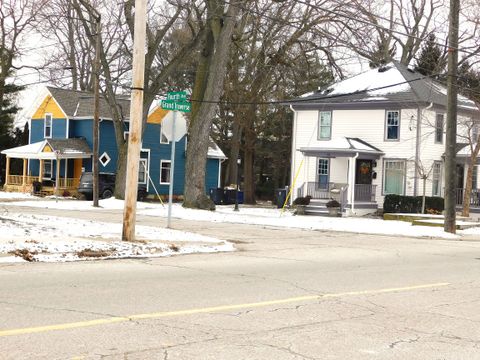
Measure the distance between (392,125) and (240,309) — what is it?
27.9 meters

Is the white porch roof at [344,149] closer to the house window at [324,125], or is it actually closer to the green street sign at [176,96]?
the house window at [324,125]

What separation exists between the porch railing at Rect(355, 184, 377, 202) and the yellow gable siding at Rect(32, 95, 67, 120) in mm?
22127

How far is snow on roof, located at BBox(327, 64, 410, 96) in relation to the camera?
35875 mm

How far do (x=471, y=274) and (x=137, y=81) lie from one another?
745cm

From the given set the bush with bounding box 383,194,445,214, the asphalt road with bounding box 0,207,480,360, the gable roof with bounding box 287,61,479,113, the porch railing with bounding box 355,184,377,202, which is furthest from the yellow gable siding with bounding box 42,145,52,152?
the asphalt road with bounding box 0,207,480,360

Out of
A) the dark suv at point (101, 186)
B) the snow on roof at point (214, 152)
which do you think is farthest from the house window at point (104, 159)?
the snow on roof at point (214, 152)

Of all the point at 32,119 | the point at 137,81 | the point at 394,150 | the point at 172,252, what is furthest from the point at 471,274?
the point at 32,119

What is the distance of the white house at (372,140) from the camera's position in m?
33.7

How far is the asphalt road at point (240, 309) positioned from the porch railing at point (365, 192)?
19.9 meters

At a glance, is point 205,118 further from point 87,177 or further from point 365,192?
point 87,177

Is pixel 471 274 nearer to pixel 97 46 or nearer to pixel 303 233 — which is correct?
pixel 303 233

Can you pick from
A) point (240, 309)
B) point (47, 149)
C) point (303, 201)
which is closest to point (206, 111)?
point (303, 201)

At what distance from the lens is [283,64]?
129ft

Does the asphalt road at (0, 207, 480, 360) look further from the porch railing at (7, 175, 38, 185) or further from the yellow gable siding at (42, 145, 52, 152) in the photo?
the porch railing at (7, 175, 38, 185)
